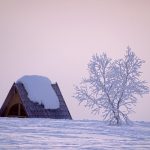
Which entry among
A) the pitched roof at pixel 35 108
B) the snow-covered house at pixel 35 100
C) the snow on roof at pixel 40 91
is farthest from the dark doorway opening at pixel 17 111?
the snow on roof at pixel 40 91

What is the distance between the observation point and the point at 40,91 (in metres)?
26.5

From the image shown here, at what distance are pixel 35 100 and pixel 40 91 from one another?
1.07 metres

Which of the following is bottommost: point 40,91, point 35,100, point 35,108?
point 35,108

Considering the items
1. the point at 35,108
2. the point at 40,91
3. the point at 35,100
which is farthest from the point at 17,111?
the point at 35,108

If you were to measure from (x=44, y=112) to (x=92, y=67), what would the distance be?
28.2 feet

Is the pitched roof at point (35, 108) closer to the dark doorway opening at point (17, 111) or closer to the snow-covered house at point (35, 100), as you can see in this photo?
the snow-covered house at point (35, 100)

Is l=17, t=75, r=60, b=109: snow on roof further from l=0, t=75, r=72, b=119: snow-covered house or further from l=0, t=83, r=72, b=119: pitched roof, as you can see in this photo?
l=0, t=83, r=72, b=119: pitched roof

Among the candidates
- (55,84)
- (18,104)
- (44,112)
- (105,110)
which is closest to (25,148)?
(105,110)

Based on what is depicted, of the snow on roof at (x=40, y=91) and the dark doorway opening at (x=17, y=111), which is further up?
the snow on roof at (x=40, y=91)

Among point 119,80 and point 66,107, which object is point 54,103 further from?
point 119,80

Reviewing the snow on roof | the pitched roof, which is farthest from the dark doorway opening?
the snow on roof

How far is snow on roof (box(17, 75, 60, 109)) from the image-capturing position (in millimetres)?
25875

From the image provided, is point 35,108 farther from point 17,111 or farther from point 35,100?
point 17,111

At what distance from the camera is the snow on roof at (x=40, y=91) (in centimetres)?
2588
